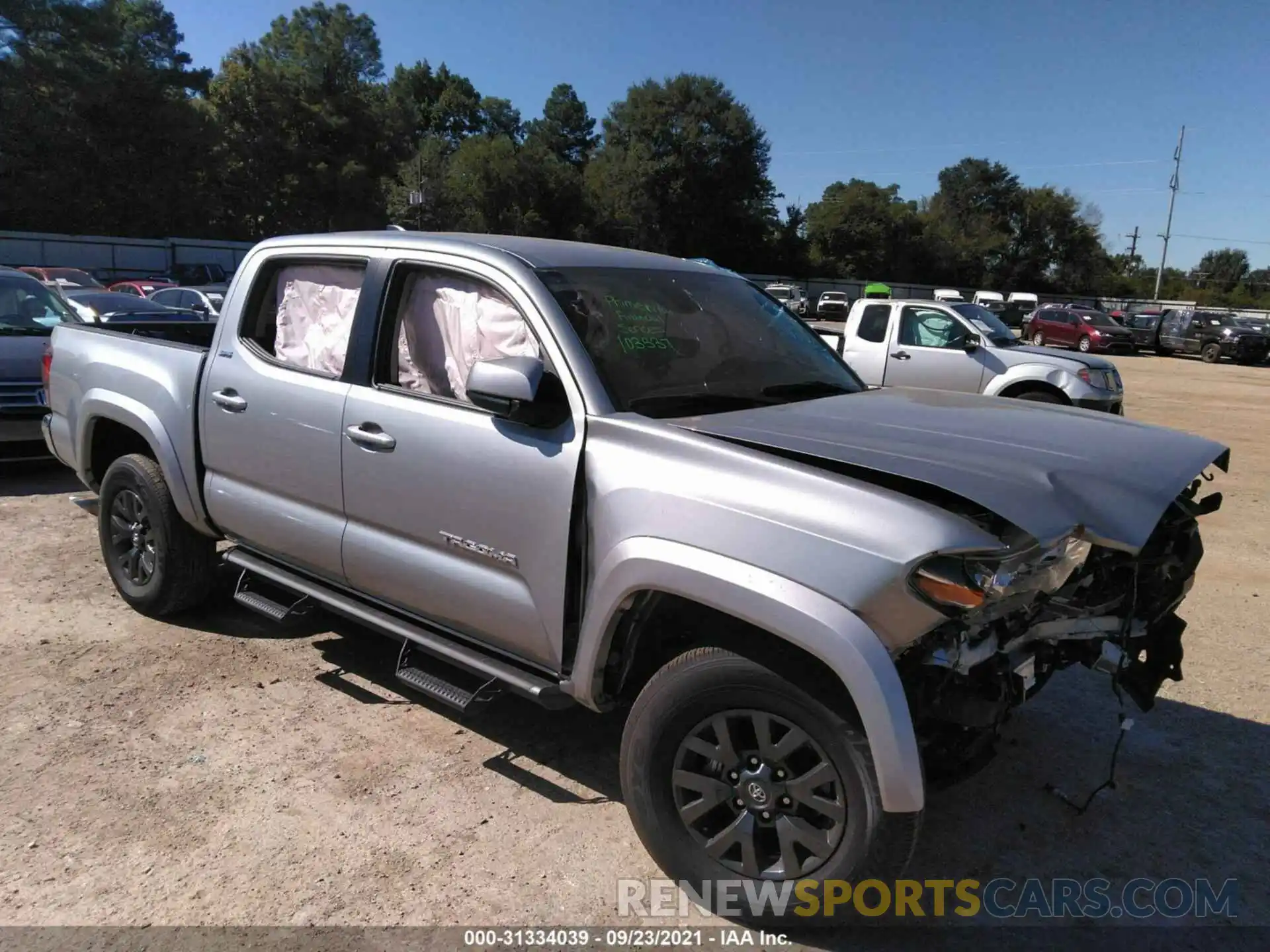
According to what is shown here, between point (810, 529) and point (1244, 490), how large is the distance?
877cm

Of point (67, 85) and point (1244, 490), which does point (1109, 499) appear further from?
point (67, 85)

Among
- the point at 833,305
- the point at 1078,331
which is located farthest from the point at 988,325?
the point at 833,305

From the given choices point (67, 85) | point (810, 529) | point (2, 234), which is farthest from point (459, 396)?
point (67, 85)

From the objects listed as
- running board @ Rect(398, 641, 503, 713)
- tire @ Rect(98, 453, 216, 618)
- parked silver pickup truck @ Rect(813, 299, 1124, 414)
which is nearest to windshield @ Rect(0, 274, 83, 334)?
tire @ Rect(98, 453, 216, 618)

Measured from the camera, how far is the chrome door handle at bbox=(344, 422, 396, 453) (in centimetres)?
345

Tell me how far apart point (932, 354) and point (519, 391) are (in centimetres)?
955

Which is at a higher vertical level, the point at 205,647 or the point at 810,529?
the point at 810,529

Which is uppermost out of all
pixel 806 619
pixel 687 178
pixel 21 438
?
pixel 687 178

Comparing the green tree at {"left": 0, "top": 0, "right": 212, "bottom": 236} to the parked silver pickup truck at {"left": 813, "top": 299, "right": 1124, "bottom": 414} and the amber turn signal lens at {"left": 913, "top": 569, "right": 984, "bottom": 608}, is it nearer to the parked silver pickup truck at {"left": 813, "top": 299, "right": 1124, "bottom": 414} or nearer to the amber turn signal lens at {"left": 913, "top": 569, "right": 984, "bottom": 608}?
the parked silver pickup truck at {"left": 813, "top": 299, "right": 1124, "bottom": 414}

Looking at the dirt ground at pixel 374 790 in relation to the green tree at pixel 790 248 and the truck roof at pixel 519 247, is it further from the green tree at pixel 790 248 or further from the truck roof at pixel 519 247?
the green tree at pixel 790 248

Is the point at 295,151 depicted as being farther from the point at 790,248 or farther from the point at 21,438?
the point at 21,438

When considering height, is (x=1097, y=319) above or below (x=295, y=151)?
below

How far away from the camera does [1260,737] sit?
157 inches

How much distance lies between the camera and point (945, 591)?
234 centimetres
